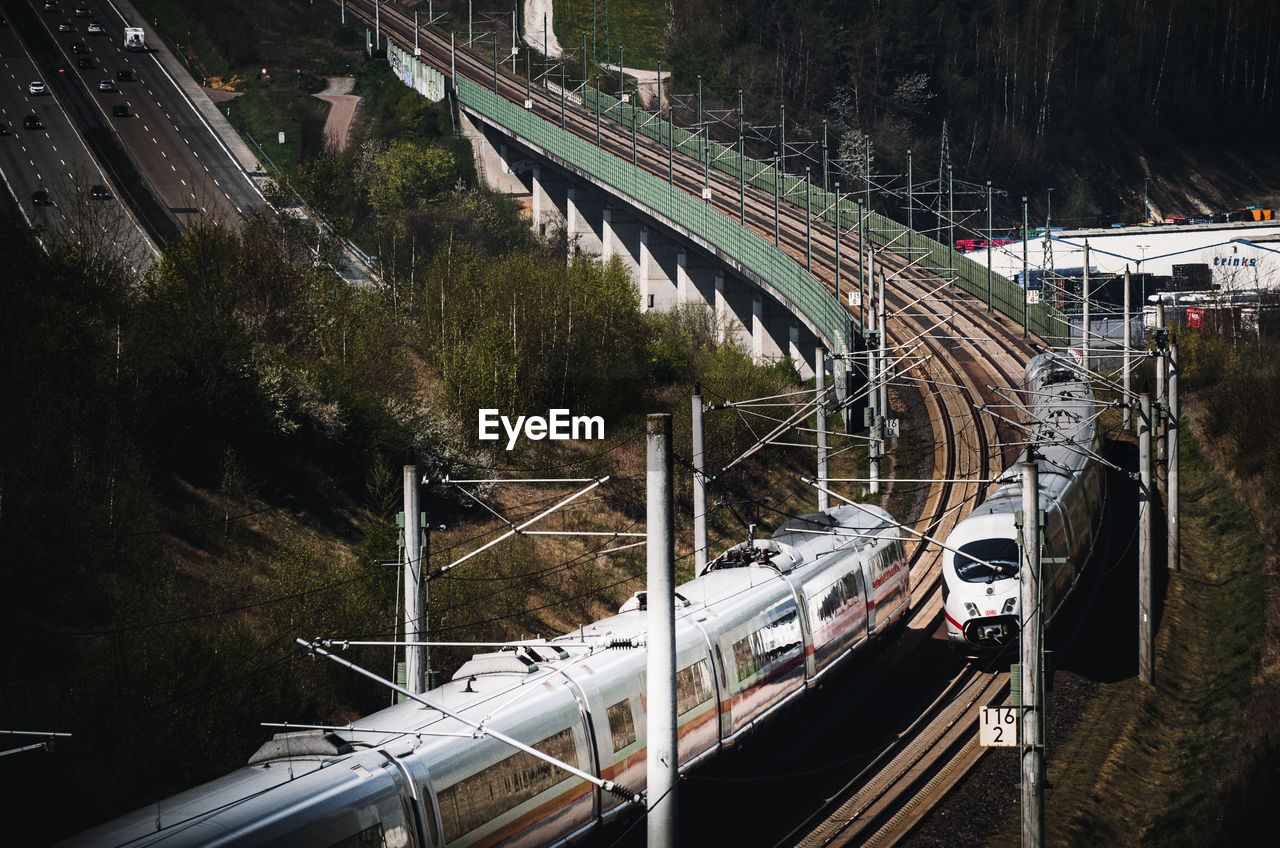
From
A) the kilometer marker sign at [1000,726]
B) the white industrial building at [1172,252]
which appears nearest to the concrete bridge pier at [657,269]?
the white industrial building at [1172,252]

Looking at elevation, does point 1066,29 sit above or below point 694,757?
above

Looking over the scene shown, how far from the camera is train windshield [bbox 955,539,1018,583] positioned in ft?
98.8

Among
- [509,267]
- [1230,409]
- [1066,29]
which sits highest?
[1066,29]

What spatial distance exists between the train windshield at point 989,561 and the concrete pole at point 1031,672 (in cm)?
685

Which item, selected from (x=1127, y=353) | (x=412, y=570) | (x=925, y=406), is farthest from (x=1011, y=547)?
(x=925, y=406)

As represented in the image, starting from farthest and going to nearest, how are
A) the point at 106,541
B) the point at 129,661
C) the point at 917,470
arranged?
the point at 917,470 < the point at 106,541 < the point at 129,661

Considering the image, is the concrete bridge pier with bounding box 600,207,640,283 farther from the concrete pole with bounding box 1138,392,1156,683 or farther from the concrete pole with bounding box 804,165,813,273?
the concrete pole with bounding box 1138,392,1156,683

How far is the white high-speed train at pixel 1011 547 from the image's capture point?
98.9 ft

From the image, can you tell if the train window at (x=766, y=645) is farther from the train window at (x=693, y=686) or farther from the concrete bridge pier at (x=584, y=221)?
the concrete bridge pier at (x=584, y=221)

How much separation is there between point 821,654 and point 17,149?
72.6 metres

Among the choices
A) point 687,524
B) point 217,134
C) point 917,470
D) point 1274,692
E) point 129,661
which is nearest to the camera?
point 129,661

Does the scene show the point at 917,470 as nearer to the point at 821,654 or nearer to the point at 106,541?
the point at 821,654

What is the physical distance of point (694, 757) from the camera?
24.4 m

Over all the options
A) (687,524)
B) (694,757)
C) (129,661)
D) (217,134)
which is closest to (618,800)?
(694,757)
